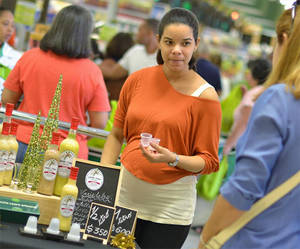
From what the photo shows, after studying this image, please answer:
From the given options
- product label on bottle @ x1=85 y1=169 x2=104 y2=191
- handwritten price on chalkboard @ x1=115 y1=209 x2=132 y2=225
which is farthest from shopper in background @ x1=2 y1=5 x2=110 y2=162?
handwritten price on chalkboard @ x1=115 y1=209 x2=132 y2=225

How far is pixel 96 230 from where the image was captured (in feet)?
9.20

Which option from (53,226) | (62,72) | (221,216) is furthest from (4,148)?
(62,72)

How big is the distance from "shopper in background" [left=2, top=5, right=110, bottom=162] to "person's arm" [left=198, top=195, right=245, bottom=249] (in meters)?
1.92

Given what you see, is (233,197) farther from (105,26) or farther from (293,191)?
(105,26)

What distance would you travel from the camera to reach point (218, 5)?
17.4m

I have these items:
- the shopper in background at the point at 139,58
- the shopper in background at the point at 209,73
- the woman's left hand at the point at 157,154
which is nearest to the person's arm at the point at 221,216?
the woman's left hand at the point at 157,154

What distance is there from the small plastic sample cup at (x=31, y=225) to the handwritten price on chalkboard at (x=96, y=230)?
286 millimetres

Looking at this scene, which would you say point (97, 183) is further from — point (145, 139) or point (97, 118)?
point (97, 118)

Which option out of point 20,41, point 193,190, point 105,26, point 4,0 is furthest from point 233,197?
point 105,26

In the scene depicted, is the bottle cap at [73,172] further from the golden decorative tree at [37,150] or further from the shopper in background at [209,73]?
the shopper in background at [209,73]

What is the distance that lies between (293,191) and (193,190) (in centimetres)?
112

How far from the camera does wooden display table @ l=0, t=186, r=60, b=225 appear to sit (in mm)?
2779

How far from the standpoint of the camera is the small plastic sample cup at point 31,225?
2.61 m

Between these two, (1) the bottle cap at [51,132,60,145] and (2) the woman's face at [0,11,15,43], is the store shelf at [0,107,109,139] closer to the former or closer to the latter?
(1) the bottle cap at [51,132,60,145]
